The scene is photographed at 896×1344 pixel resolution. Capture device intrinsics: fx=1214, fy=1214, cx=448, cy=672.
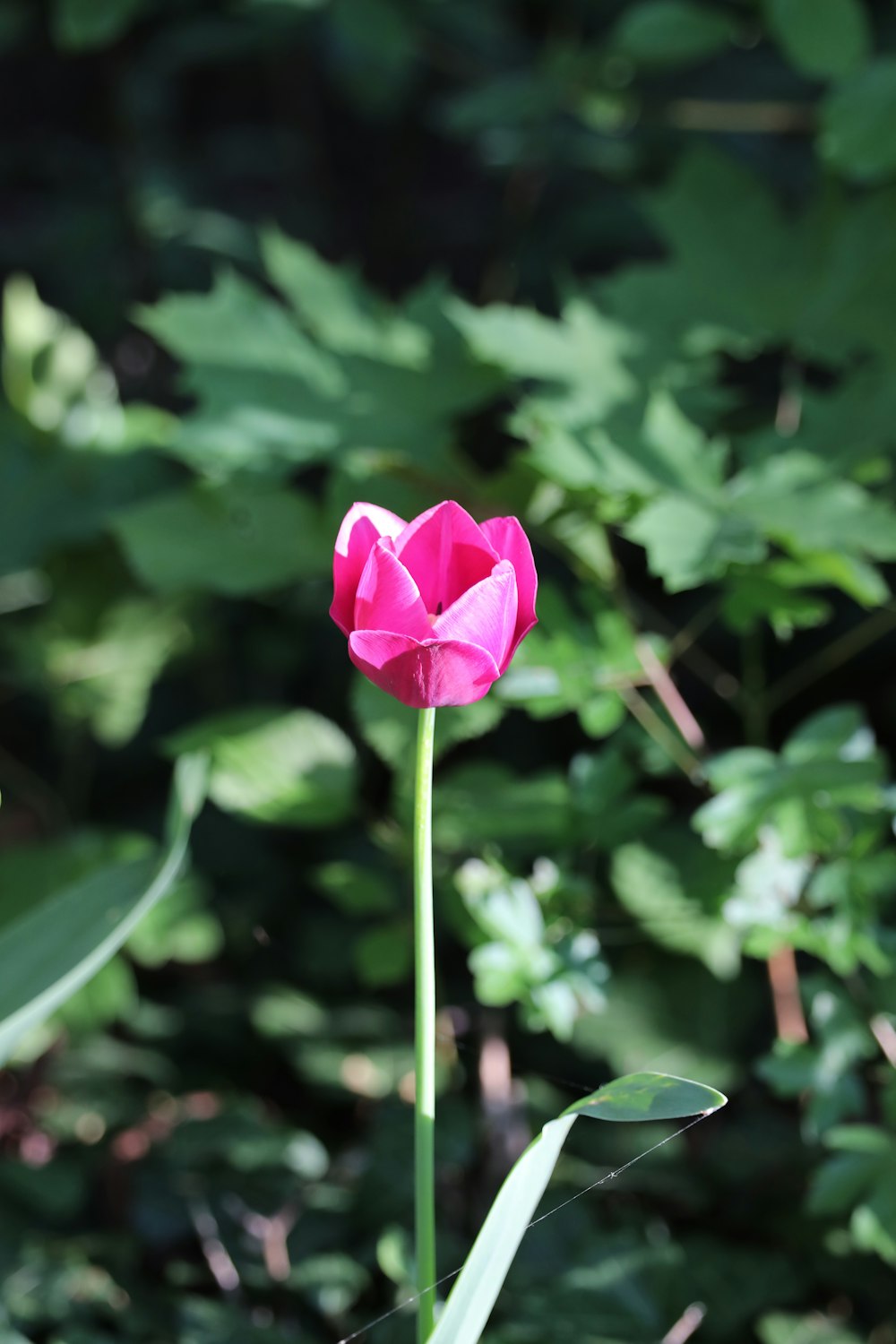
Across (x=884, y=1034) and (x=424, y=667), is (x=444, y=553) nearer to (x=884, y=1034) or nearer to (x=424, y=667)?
(x=424, y=667)

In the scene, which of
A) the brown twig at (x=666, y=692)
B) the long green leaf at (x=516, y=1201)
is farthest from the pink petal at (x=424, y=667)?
the brown twig at (x=666, y=692)

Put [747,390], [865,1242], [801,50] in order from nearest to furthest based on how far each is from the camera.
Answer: [865,1242] → [801,50] → [747,390]

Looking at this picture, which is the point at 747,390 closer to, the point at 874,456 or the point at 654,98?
the point at 654,98

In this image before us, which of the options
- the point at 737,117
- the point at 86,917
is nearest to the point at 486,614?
the point at 86,917

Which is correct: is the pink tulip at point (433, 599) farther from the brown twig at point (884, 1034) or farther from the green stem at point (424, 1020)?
the brown twig at point (884, 1034)

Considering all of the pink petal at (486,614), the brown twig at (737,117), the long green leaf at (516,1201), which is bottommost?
the long green leaf at (516,1201)

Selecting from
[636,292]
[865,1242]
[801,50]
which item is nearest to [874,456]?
[636,292]

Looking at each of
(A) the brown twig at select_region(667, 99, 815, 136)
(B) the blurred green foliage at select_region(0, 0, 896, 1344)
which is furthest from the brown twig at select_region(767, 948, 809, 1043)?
(A) the brown twig at select_region(667, 99, 815, 136)
